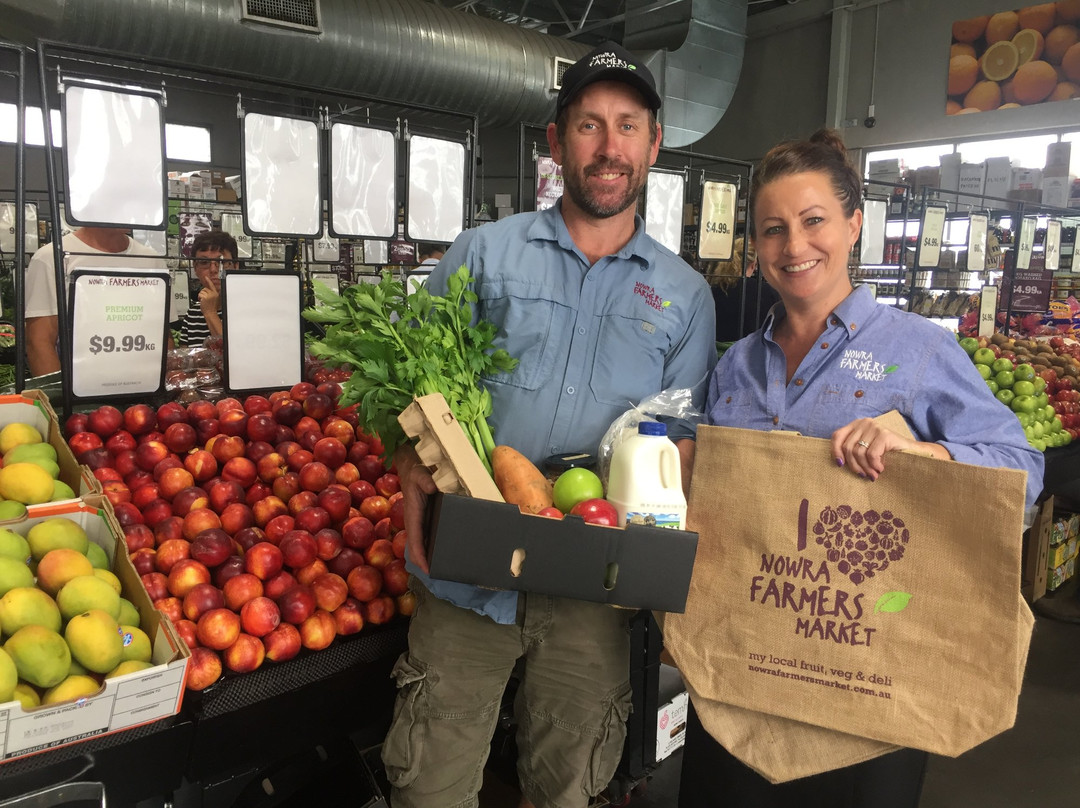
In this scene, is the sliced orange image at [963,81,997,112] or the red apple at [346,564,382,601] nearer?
the red apple at [346,564,382,601]

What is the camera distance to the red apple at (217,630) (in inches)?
69.6

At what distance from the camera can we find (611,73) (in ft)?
5.59

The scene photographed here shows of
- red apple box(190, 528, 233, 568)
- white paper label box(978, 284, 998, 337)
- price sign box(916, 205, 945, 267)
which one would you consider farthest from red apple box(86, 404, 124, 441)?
white paper label box(978, 284, 998, 337)

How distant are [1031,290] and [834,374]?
6437 mm

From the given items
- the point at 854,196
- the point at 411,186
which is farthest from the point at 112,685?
the point at 411,186

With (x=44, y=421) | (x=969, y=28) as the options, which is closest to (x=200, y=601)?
(x=44, y=421)

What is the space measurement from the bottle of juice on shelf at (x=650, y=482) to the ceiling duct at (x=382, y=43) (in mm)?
2782

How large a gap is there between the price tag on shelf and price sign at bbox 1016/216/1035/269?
58 cm

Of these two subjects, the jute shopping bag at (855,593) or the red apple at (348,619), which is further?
the red apple at (348,619)

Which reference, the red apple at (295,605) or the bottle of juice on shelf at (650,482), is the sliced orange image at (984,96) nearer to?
the bottle of juice on shelf at (650,482)

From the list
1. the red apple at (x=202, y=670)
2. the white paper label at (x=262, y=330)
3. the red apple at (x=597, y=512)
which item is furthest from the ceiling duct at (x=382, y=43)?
the red apple at (x=597, y=512)

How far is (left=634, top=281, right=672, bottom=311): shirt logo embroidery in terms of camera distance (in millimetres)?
1744

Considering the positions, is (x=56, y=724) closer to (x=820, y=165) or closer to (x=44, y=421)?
(x=44, y=421)

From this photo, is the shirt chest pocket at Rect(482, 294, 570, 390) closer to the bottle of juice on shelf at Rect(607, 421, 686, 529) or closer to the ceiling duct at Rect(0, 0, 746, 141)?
the bottle of juice on shelf at Rect(607, 421, 686, 529)
